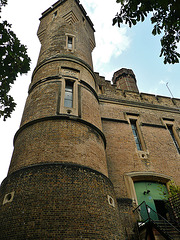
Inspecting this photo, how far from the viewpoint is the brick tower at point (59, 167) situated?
16.9ft

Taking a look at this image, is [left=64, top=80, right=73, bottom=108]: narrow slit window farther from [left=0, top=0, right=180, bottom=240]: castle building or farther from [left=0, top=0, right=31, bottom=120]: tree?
[left=0, top=0, right=31, bottom=120]: tree

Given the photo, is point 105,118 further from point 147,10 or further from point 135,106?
point 147,10

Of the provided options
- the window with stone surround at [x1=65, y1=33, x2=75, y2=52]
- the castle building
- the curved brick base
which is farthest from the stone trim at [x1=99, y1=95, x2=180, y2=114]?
the curved brick base

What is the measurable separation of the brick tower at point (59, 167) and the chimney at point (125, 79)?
867 cm

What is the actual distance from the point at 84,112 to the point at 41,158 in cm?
304

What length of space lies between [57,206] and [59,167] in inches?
46.4

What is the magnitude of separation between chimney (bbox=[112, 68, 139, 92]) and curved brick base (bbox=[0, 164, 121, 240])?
13.5 metres

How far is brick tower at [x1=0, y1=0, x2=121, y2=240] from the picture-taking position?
5152mm

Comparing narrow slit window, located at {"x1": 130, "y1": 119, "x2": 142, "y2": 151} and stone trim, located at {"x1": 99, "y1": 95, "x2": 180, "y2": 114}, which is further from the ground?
stone trim, located at {"x1": 99, "y1": 95, "x2": 180, "y2": 114}

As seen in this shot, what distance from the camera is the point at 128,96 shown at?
45.9 ft

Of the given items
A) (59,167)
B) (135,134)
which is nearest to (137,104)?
(135,134)

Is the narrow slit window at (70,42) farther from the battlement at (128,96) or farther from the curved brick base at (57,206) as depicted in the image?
the curved brick base at (57,206)

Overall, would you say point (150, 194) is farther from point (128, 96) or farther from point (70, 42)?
point (70, 42)

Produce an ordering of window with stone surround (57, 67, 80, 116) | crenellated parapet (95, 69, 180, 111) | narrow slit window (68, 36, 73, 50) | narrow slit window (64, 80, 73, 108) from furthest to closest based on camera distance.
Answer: crenellated parapet (95, 69, 180, 111) → narrow slit window (68, 36, 73, 50) → narrow slit window (64, 80, 73, 108) → window with stone surround (57, 67, 80, 116)
